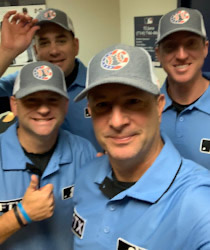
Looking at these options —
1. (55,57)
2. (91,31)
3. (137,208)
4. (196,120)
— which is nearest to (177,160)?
(137,208)

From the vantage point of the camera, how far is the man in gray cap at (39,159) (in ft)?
4.04

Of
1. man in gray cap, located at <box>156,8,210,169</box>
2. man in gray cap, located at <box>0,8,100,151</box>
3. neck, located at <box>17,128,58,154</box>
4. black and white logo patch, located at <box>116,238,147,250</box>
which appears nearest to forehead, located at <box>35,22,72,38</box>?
man in gray cap, located at <box>0,8,100,151</box>

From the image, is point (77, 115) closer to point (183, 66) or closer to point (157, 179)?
point (183, 66)

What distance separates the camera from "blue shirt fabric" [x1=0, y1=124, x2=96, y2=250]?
1.23 metres

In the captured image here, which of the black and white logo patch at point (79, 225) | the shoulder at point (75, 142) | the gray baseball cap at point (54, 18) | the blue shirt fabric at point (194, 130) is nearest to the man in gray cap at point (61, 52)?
the gray baseball cap at point (54, 18)

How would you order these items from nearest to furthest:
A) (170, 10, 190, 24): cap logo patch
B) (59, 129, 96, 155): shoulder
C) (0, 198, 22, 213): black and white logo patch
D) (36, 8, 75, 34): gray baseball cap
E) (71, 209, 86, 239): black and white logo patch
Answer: (71, 209, 86, 239): black and white logo patch < (0, 198, 22, 213): black and white logo patch < (59, 129, 96, 155): shoulder < (170, 10, 190, 24): cap logo patch < (36, 8, 75, 34): gray baseball cap

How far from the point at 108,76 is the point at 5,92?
1097 millimetres

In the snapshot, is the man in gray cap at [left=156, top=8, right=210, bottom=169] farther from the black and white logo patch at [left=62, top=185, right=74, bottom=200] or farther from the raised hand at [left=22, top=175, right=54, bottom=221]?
the raised hand at [left=22, top=175, right=54, bottom=221]

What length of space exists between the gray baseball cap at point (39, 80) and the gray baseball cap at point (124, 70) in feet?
1.21

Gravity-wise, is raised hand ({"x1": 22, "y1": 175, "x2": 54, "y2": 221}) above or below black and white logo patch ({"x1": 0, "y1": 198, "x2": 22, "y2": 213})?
above

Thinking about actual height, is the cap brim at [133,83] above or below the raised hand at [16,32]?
below

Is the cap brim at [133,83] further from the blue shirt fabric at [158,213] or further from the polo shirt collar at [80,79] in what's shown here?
the polo shirt collar at [80,79]

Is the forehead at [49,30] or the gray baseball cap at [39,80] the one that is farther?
the forehead at [49,30]

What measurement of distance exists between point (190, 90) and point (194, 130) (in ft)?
0.81
